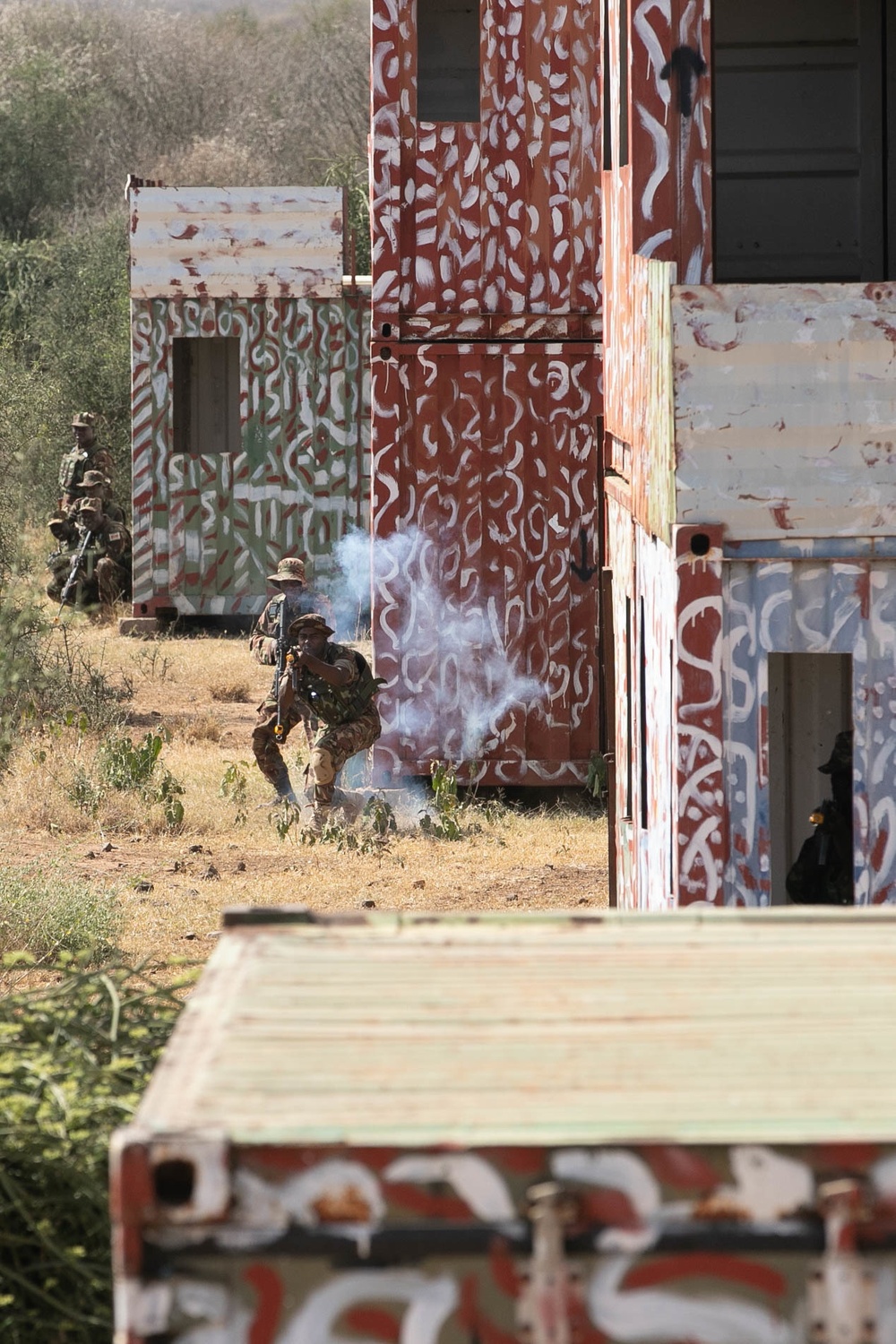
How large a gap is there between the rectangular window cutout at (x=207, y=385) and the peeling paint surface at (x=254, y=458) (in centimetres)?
135

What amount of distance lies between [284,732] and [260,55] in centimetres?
4655

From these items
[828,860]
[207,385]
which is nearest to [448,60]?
[207,385]

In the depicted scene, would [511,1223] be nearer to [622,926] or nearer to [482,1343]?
[482,1343]

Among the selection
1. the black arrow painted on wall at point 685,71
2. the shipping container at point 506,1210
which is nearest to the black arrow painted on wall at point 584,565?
the black arrow painted on wall at point 685,71

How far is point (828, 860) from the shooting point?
675 centimetres

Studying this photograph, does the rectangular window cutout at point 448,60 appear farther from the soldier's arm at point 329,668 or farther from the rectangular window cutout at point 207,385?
the rectangular window cutout at point 207,385

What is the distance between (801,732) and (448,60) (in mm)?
7368

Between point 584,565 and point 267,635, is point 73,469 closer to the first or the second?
point 267,635

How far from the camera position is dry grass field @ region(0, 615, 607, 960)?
9.52 meters

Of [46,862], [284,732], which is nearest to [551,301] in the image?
[284,732]

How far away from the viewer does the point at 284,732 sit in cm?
1116

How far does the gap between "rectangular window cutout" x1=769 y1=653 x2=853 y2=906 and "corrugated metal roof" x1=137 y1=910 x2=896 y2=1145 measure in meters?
4.41

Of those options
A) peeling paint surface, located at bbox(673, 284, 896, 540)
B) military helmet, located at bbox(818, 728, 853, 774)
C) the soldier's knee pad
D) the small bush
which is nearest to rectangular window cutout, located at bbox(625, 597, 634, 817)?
military helmet, located at bbox(818, 728, 853, 774)

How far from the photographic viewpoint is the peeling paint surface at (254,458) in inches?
677
